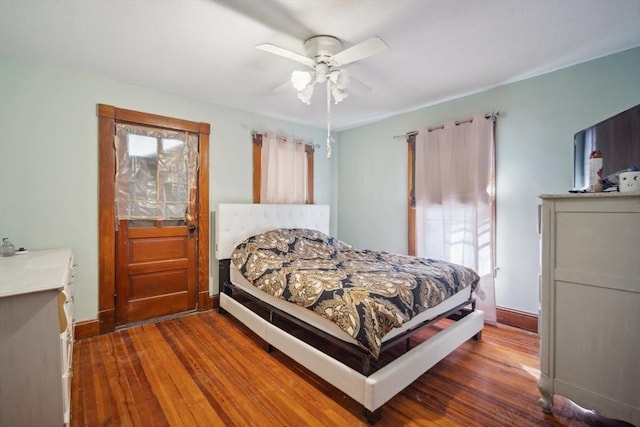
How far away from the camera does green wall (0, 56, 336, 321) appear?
2.33m

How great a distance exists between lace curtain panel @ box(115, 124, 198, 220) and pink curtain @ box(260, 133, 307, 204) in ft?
2.93

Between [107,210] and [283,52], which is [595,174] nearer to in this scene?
[283,52]

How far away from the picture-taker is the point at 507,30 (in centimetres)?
196

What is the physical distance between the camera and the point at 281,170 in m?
3.94

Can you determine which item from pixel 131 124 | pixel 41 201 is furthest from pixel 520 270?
pixel 41 201

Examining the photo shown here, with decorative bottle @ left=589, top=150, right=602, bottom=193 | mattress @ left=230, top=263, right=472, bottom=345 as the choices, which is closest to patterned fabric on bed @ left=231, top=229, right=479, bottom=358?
mattress @ left=230, top=263, right=472, bottom=345

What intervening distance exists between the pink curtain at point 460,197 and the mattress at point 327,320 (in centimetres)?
52

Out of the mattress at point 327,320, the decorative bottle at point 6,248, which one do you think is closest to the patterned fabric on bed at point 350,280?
the mattress at point 327,320

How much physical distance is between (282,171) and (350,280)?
2.30 metres

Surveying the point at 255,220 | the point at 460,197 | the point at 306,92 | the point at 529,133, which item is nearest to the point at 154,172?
the point at 255,220

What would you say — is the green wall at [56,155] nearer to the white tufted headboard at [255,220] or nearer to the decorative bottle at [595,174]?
the white tufted headboard at [255,220]

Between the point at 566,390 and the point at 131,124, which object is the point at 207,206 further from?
the point at 566,390

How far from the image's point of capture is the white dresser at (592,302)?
1.43 meters

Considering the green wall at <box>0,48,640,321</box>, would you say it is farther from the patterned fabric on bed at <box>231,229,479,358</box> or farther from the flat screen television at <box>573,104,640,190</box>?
the patterned fabric on bed at <box>231,229,479,358</box>
